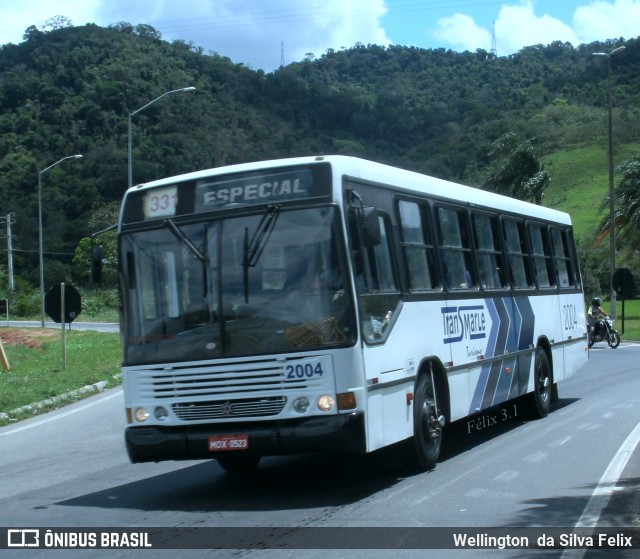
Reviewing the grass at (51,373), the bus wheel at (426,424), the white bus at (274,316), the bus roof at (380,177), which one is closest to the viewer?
the white bus at (274,316)

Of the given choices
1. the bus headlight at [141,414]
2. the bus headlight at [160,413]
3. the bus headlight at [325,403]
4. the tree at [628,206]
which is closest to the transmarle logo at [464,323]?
the bus headlight at [325,403]

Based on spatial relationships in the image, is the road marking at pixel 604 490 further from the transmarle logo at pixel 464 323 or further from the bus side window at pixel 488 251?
the bus side window at pixel 488 251

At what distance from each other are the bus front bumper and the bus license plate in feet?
0.09

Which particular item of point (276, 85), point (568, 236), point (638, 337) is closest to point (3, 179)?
point (276, 85)

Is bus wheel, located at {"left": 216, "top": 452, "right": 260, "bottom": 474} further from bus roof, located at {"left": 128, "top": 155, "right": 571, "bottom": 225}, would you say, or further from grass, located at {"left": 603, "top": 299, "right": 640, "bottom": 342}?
grass, located at {"left": 603, "top": 299, "right": 640, "bottom": 342}

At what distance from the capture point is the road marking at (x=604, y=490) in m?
7.57

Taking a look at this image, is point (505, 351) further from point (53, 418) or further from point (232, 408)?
point (53, 418)

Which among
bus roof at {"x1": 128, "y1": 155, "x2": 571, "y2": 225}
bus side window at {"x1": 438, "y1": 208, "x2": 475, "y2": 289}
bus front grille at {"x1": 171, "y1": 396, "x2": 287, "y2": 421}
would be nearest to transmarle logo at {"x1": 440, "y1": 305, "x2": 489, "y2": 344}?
bus side window at {"x1": 438, "y1": 208, "x2": 475, "y2": 289}

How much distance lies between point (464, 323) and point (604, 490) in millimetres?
3055

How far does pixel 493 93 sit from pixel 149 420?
397ft

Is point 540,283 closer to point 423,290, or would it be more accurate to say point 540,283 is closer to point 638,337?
point 423,290

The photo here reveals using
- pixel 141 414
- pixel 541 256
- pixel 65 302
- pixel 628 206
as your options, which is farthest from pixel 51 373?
pixel 628 206

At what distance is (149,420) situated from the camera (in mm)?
9023

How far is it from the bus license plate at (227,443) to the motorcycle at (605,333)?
26062mm
